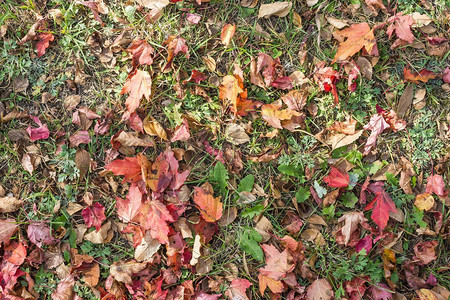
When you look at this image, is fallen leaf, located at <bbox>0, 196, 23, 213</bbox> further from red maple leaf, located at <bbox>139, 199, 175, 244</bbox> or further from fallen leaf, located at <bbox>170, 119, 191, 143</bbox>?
fallen leaf, located at <bbox>170, 119, 191, 143</bbox>

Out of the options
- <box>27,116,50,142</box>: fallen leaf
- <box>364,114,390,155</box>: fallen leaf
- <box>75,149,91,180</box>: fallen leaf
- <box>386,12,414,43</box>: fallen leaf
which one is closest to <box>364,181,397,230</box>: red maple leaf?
<box>364,114,390,155</box>: fallen leaf

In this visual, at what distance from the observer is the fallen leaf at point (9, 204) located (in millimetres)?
2547

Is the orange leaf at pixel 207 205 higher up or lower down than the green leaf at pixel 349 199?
higher up

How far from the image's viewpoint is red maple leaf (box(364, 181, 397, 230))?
2420mm

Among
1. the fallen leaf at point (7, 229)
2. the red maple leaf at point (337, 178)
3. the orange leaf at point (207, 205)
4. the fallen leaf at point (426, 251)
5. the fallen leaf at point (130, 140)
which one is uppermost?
the fallen leaf at point (130, 140)

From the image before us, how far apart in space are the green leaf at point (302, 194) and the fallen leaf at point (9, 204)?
189 centimetres

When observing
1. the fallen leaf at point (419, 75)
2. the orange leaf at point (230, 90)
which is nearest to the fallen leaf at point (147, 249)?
the orange leaf at point (230, 90)

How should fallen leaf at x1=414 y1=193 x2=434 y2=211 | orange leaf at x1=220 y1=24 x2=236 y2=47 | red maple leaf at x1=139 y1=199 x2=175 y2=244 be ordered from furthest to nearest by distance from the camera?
orange leaf at x1=220 y1=24 x2=236 y2=47
fallen leaf at x1=414 y1=193 x2=434 y2=211
red maple leaf at x1=139 y1=199 x2=175 y2=244

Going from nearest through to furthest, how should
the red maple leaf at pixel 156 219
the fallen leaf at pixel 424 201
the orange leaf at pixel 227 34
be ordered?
the red maple leaf at pixel 156 219
the fallen leaf at pixel 424 201
the orange leaf at pixel 227 34

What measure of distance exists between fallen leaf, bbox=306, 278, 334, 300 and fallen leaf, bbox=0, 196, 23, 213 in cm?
203

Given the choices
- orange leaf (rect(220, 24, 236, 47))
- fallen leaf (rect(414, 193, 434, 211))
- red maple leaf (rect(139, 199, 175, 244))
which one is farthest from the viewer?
orange leaf (rect(220, 24, 236, 47))

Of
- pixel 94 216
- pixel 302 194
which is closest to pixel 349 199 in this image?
pixel 302 194

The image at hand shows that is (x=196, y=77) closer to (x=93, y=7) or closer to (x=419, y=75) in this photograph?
(x=93, y=7)

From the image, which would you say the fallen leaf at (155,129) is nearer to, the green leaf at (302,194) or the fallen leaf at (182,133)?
the fallen leaf at (182,133)
